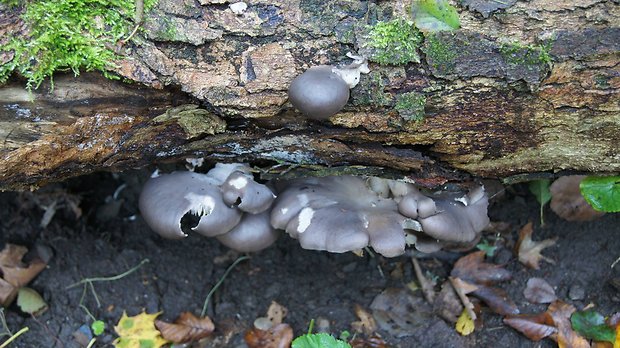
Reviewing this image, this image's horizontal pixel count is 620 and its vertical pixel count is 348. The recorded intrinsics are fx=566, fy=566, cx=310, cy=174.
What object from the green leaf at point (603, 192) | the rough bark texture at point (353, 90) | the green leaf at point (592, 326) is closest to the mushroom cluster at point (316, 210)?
the rough bark texture at point (353, 90)

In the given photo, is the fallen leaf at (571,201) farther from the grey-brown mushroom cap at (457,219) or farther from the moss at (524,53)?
the moss at (524,53)

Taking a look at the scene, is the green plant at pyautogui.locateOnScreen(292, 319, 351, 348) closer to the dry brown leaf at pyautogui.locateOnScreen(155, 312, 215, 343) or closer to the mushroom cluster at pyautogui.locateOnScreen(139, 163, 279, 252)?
the mushroom cluster at pyautogui.locateOnScreen(139, 163, 279, 252)

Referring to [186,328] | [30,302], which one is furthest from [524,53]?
[30,302]

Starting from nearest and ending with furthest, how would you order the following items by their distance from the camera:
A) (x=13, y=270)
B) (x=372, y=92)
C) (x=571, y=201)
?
(x=372, y=92), (x=13, y=270), (x=571, y=201)

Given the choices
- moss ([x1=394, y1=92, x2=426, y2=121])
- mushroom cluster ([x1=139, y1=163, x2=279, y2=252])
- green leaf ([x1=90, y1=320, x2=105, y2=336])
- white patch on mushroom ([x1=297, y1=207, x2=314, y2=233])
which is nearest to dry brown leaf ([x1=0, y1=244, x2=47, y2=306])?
green leaf ([x1=90, y1=320, x2=105, y2=336])

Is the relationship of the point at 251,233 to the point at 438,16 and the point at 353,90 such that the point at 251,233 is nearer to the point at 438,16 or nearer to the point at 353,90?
the point at 353,90

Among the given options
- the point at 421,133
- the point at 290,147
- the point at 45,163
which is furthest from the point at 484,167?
the point at 45,163
